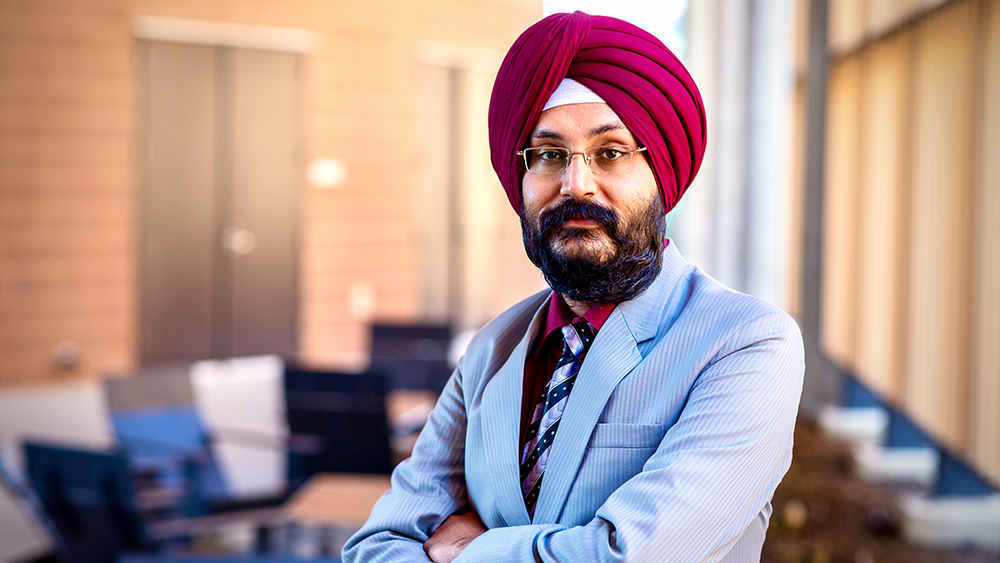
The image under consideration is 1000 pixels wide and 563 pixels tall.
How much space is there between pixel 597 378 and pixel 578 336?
9cm

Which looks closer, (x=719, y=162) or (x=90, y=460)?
(x=90, y=460)

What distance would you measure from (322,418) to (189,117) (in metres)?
4.38

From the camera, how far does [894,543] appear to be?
191 inches

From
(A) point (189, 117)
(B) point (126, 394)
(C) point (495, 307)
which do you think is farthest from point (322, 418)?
(C) point (495, 307)

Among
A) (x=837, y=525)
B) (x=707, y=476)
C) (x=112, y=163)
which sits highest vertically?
(x=112, y=163)

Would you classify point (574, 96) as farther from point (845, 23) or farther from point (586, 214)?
point (845, 23)

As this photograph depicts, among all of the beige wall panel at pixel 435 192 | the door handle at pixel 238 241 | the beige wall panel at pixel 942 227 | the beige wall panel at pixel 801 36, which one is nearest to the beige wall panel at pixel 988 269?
the beige wall panel at pixel 942 227

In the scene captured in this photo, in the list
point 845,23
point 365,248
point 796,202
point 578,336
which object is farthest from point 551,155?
point 796,202

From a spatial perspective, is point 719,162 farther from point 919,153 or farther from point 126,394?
point 126,394

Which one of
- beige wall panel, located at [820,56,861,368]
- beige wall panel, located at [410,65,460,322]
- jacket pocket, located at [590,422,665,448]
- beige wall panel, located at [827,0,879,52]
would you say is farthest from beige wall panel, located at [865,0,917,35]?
jacket pocket, located at [590,422,665,448]

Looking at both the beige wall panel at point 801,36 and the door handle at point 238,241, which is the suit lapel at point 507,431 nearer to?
the beige wall panel at point 801,36

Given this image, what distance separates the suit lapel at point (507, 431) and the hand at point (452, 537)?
7 centimetres

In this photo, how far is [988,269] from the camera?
164 inches

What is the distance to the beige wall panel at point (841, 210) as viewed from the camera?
6.65 metres
